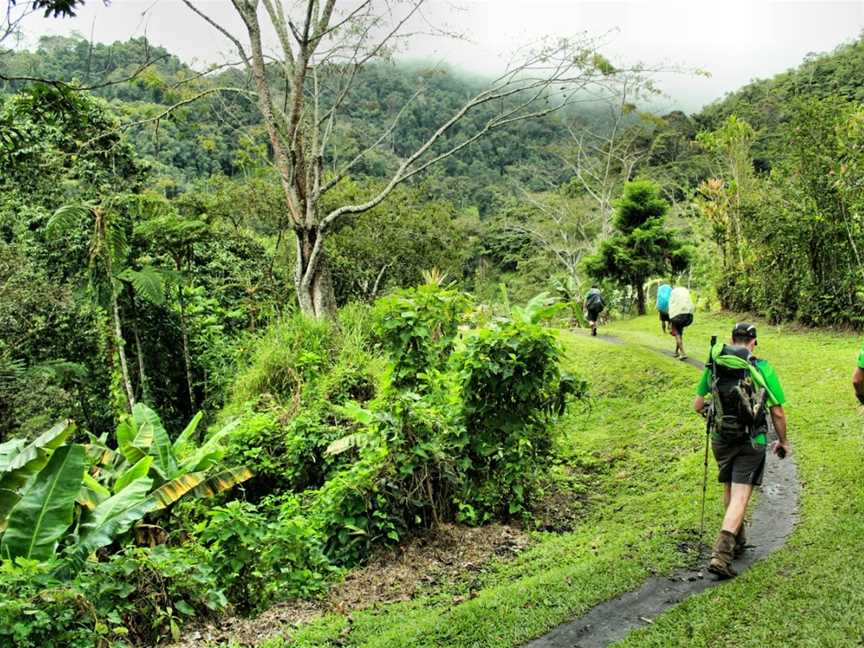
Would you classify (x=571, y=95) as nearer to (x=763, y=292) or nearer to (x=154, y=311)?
(x=763, y=292)

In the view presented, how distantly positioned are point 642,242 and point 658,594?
61.4 feet

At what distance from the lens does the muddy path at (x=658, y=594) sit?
4.18 metres

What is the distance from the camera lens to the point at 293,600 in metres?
5.43

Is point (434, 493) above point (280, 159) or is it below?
below

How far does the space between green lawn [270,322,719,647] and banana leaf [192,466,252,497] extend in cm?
290

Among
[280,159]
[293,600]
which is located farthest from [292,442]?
[280,159]

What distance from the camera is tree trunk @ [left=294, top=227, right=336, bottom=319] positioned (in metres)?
14.6

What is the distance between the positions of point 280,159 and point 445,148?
39.7m

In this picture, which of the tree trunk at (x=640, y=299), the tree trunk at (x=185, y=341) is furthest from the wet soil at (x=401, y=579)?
the tree trunk at (x=640, y=299)

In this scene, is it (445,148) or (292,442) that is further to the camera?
(445,148)

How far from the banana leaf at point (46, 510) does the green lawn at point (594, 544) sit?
1986 millimetres

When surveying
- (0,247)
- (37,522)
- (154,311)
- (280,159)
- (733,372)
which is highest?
(280,159)

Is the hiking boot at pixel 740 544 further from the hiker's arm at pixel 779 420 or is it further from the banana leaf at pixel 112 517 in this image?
the banana leaf at pixel 112 517

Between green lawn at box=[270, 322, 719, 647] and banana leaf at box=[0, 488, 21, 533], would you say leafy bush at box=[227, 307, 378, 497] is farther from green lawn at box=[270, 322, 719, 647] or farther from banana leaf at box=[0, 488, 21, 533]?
banana leaf at box=[0, 488, 21, 533]
